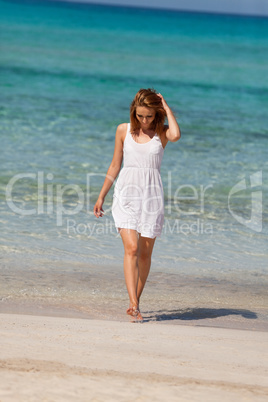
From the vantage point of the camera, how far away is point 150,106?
4273 mm

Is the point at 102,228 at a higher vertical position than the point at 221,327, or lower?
higher

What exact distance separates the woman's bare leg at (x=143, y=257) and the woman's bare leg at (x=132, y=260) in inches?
4.7

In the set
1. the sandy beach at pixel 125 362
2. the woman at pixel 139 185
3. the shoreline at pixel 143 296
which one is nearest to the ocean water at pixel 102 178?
the shoreline at pixel 143 296

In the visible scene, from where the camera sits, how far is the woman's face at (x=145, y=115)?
4.30 m

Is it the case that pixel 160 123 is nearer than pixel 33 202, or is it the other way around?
pixel 160 123

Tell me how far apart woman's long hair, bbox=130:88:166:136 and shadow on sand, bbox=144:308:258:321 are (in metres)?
1.37

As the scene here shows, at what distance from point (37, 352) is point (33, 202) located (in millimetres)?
4710

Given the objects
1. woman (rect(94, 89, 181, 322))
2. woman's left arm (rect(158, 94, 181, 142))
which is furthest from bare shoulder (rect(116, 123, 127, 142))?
woman's left arm (rect(158, 94, 181, 142))

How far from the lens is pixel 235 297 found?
5.39 m

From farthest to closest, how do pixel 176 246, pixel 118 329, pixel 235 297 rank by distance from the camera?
pixel 176 246 < pixel 235 297 < pixel 118 329

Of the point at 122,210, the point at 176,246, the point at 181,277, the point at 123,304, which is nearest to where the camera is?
the point at 122,210

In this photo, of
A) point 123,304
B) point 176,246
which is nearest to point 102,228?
point 176,246

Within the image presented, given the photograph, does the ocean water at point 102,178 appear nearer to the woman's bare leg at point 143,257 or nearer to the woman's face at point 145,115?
the woman's bare leg at point 143,257

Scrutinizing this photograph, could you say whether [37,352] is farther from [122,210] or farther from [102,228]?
[102,228]
